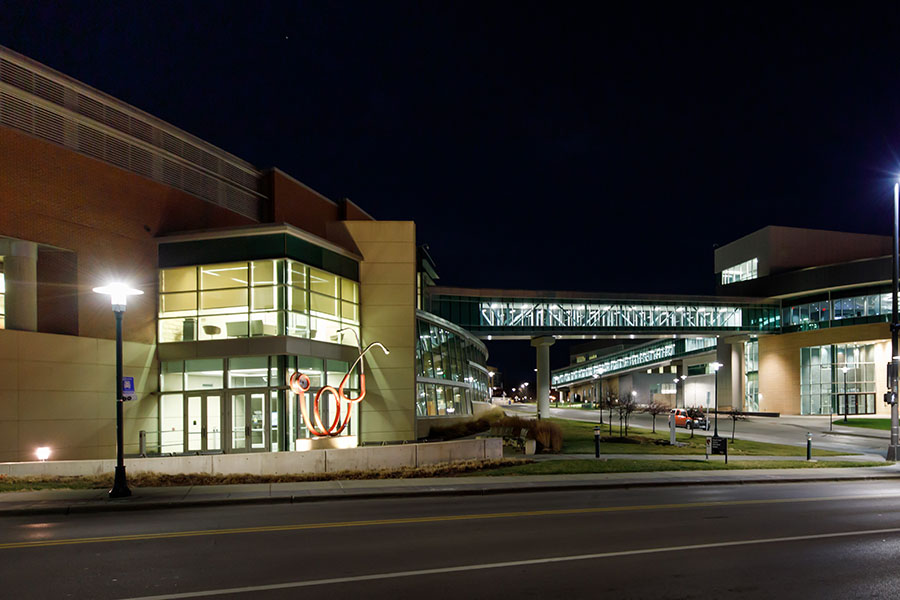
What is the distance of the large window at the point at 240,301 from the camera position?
28156 mm

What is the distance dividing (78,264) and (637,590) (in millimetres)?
24438

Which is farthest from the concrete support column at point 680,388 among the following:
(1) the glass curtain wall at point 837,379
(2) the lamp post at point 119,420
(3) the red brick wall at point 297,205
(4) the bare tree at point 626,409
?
(2) the lamp post at point 119,420

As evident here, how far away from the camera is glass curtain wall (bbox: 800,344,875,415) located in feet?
220

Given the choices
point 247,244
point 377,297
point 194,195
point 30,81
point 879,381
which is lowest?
point 879,381

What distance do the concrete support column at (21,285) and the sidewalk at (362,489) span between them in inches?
427

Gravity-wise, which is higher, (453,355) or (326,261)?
(326,261)

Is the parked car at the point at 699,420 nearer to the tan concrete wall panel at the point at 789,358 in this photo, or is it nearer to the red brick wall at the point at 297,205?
the tan concrete wall panel at the point at 789,358

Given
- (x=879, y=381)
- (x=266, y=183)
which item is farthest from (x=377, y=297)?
(x=879, y=381)

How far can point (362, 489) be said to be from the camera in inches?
679

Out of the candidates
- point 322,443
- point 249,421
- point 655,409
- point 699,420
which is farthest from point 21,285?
point 699,420

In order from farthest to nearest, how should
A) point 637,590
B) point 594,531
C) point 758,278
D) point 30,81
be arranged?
point 758,278 → point 30,81 → point 594,531 → point 637,590

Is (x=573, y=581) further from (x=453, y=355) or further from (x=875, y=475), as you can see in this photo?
(x=453, y=355)

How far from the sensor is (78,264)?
25.9m

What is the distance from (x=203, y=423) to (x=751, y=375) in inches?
2645
